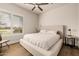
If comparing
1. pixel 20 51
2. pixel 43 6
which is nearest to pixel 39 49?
pixel 20 51

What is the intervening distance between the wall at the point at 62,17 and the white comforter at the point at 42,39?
0.28m

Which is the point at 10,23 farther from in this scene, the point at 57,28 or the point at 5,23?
the point at 57,28

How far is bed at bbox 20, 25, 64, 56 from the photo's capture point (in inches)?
59.6

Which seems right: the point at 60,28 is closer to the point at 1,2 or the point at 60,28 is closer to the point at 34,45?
the point at 34,45

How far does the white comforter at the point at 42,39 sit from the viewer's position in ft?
5.46

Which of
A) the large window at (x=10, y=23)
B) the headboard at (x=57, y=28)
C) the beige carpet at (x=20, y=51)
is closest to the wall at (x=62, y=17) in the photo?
the headboard at (x=57, y=28)

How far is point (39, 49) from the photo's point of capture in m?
1.58

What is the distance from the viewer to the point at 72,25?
1526 millimetres

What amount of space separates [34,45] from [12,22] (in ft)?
2.45

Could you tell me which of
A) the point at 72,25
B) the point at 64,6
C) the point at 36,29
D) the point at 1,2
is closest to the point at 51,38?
the point at 36,29

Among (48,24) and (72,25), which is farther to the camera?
(48,24)

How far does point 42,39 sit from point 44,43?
0.11 m

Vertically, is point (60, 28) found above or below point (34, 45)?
above

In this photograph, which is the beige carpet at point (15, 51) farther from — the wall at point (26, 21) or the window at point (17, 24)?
the window at point (17, 24)
